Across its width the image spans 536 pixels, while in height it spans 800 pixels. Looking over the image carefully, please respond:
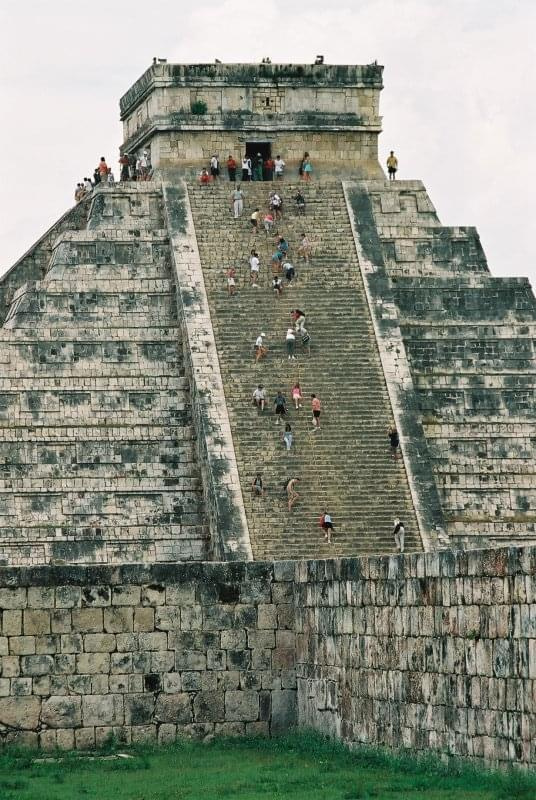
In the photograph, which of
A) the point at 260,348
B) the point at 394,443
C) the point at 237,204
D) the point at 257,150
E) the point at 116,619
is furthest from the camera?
the point at 257,150

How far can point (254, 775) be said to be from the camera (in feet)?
87.1

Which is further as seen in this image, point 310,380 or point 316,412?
point 310,380

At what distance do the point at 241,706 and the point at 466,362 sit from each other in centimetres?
2055

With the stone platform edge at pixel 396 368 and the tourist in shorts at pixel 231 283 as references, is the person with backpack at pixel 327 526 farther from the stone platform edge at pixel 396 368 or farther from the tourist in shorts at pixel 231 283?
→ the tourist in shorts at pixel 231 283

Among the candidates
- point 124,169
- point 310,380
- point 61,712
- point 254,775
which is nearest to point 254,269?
point 310,380

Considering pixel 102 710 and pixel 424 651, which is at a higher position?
pixel 424 651

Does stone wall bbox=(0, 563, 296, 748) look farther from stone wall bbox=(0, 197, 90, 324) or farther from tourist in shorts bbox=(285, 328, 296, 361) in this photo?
stone wall bbox=(0, 197, 90, 324)

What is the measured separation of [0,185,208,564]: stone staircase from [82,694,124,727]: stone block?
14.9 meters

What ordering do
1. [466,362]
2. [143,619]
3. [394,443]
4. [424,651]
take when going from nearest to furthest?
1. [424,651]
2. [143,619]
3. [394,443]
4. [466,362]

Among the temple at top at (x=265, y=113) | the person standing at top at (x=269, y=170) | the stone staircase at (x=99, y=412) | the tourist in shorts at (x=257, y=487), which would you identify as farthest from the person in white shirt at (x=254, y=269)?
the tourist in shorts at (x=257, y=487)

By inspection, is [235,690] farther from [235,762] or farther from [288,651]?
[235,762]

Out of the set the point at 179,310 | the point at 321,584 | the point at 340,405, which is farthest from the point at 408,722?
the point at 179,310

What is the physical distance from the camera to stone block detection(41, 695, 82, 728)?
30266mm

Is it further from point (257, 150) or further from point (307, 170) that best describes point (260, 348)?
point (257, 150)
